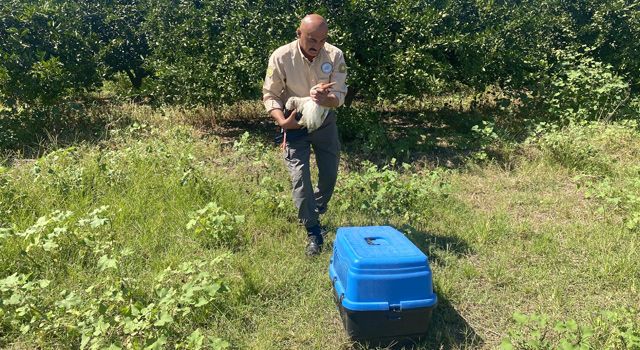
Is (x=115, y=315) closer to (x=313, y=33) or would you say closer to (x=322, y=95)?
(x=322, y=95)

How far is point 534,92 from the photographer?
6.49 meters

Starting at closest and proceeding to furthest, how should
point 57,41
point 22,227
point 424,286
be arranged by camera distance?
1. point 424,286
2. point 22,227
3. point 57,41

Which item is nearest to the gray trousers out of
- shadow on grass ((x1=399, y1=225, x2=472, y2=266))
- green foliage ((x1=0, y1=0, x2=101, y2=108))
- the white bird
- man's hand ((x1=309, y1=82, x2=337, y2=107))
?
the white bird

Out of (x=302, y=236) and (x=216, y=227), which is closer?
(x=216, y=227)

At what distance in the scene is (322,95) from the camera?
10.3 feet

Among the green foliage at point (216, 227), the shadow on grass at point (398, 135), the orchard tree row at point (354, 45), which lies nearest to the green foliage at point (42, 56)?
the orchard tree row at point (354, 45)

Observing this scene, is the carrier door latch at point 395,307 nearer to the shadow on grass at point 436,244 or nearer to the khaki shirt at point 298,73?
the shadow on grass at point 436,244

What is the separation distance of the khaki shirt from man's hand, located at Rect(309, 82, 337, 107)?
11cm

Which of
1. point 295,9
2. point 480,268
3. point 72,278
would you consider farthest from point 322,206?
point 295,9

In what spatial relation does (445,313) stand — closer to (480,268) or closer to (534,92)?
(480,268)

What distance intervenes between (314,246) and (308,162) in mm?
587

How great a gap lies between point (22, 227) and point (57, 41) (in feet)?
11.9

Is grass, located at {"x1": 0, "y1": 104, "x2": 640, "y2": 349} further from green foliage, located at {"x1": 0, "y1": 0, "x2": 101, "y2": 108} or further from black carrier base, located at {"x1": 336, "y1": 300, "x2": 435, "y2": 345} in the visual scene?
green foliage, located at {"x1": 0, "y1": 0, "x2": 101, "y2": 108}

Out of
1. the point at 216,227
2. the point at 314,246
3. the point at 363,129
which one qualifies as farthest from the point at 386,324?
the point at 363,129
